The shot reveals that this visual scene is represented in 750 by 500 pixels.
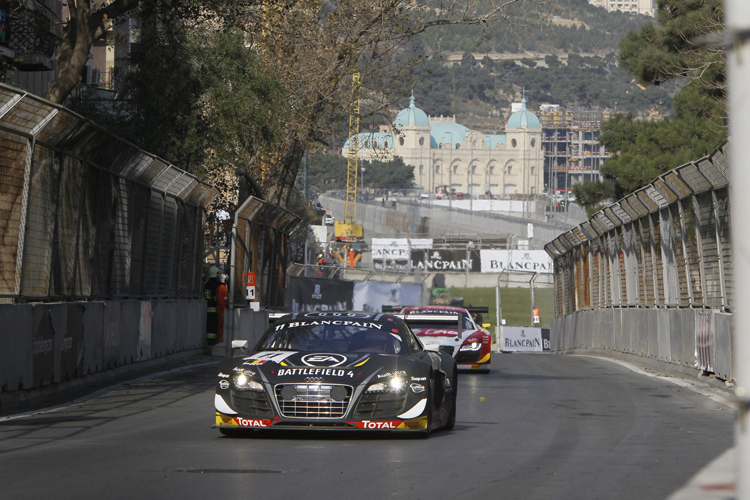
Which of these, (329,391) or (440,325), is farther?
(440,325)

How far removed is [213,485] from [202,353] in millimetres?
16418

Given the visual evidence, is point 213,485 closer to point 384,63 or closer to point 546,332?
point 384,63

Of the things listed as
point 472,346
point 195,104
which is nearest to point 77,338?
point 472,346

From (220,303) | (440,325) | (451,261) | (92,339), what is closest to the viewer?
(92,339)

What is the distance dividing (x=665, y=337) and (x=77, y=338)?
36.4 ft

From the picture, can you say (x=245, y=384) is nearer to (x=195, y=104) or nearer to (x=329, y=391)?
(x=329, y=391)

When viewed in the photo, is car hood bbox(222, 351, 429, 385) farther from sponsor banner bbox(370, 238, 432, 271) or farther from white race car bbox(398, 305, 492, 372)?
sponsor banner bbox(370, 238, 432, 271)

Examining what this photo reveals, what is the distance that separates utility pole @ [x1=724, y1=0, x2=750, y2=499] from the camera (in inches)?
92.3

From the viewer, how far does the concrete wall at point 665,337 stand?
1603cm

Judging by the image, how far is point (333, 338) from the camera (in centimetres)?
1022

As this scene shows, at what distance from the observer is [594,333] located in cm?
3206

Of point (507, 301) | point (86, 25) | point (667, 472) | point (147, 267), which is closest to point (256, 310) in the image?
point (147, 267)

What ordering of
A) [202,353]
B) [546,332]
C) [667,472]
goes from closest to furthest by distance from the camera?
[667,472] < [202,353] < [546,332]

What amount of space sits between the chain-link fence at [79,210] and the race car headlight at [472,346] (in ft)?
17.7
